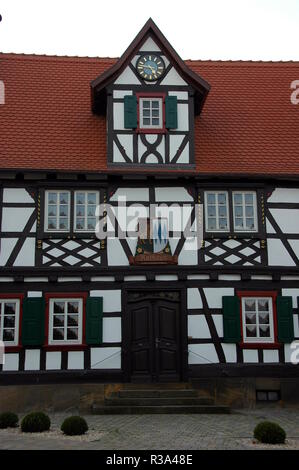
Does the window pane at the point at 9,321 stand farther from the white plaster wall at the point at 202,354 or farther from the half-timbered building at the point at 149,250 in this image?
the white plaster wall at the point at 202,354

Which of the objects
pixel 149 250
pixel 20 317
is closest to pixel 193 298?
pixel 149 250

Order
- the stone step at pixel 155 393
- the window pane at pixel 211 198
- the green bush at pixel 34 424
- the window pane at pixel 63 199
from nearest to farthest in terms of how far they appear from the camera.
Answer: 1. the green bush at pixel 34 424
2. the stone step at pixel 155 393
3. the window pane at pixel 63 199
4. the window pane at pixel 211 198

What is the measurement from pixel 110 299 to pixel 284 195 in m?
5.70

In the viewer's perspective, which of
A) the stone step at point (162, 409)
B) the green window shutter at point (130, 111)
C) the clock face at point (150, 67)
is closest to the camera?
the stone step at point (162, 409)

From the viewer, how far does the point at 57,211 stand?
52.0ft

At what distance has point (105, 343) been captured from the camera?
1537 cm

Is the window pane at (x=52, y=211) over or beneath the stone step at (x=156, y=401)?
over

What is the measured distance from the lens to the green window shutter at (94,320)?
15188 millimetres

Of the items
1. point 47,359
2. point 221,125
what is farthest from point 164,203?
point 47,359

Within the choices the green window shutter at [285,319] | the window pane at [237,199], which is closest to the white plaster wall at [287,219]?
the window pane at [237,199]

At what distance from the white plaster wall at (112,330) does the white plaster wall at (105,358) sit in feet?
0.86

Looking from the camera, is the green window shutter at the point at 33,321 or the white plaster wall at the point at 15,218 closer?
the green window shutter at the point at 33,321

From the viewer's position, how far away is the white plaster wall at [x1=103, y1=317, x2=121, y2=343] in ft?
50.5

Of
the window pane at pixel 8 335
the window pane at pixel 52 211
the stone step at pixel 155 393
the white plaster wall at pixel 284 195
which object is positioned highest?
the white plaster wall at pixel 284 195
